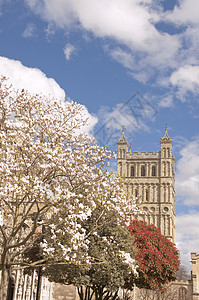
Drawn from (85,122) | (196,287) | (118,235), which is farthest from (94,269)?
(196,287)

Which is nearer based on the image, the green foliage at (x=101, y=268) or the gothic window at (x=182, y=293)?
the green foliage at (x=101, y=268)

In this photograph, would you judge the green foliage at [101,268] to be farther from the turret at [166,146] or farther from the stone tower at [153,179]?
the turret at [166,146]

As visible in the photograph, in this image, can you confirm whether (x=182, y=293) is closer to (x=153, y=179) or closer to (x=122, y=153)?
(x=153, y=179)

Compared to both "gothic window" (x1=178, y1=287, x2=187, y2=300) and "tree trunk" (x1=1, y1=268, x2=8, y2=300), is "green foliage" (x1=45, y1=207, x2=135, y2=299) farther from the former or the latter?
"gothic window" (x1=178, y1=287, x2=187, y2=300)

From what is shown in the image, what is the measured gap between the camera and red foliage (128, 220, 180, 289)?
18891 mm

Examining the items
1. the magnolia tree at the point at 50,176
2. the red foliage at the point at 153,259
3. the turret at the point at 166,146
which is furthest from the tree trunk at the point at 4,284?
the turret at the point at 166,146

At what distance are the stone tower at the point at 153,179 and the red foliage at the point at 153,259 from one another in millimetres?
55504

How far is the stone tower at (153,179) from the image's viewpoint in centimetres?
7762

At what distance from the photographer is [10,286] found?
2359 centimetres

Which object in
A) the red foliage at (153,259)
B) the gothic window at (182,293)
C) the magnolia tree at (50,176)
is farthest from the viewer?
the gothic window at (182,293)

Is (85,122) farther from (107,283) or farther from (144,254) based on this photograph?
(144,254)

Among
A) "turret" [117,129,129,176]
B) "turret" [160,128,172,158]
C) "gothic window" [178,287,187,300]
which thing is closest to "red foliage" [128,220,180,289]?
"gothic window" [178,287,187,300]

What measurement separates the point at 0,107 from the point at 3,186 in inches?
149

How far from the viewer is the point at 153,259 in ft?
63.3
